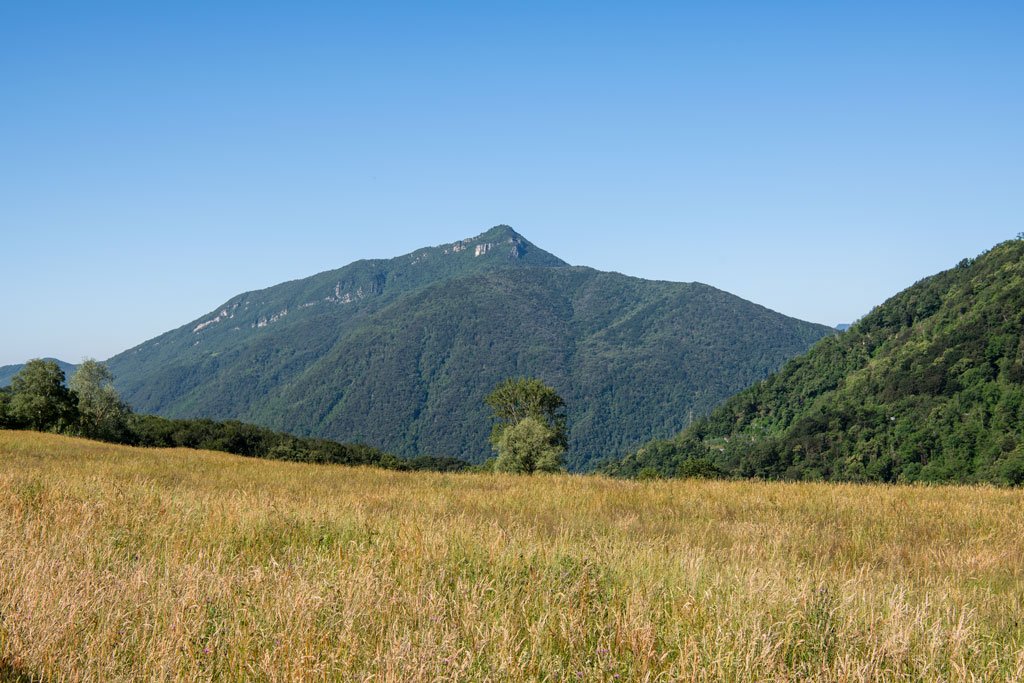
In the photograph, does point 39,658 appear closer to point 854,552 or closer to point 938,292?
point 854,552

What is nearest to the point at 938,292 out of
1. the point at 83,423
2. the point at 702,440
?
the point at 702,440

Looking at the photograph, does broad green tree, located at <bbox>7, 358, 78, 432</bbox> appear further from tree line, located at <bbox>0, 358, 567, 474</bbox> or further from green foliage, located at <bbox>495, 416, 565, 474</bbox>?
green foliage, located at <bbox>495, 416, 565, 474</bbox>

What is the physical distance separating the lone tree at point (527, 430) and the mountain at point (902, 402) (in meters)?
11.4

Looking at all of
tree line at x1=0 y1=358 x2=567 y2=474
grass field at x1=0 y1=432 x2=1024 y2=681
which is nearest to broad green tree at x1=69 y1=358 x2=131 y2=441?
tree line at x1=0 y1=358 x2=567 y2=474

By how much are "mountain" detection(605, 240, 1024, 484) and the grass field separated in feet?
151

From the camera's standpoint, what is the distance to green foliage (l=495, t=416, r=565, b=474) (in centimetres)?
5036

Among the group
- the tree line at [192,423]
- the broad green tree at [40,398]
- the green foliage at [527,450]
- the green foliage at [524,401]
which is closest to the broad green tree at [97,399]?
the tree line at [192,423]

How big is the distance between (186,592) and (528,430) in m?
48.2

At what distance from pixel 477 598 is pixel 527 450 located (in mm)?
46736

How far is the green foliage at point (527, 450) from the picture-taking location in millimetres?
50359

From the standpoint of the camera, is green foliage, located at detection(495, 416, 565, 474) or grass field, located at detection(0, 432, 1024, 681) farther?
green foliage, located at detection(495, 416, 565, 474)

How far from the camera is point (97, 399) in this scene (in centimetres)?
7644

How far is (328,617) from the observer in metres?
4.07

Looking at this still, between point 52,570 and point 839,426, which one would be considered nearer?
point 52,570
